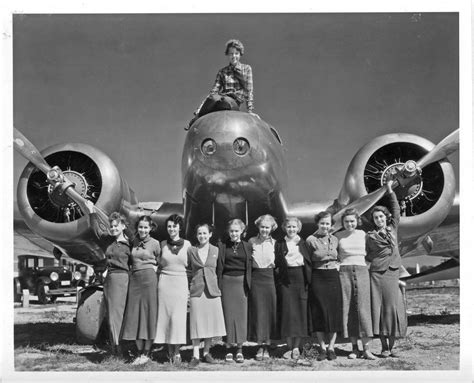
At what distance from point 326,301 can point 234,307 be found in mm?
1155

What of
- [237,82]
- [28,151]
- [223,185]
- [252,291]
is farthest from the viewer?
[28,151]

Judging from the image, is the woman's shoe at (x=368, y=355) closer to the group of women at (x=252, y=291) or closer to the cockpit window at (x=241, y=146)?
the group of women at (x=252, y=291)

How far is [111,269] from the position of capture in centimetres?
692

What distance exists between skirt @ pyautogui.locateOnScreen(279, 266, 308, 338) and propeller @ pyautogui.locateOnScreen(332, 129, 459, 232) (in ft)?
5.05

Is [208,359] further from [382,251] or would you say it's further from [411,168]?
[411,168]

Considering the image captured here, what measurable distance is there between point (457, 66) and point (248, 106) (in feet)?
10.8

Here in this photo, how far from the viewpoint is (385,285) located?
687 cm

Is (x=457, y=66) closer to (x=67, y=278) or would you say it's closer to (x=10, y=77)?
(x=10, y=77)

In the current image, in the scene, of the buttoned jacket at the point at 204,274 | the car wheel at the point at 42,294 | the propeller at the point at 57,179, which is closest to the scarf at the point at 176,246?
the buttoned jacket at the point at 204,274

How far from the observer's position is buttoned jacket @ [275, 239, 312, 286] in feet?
22.0

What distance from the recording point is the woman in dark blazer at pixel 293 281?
6.64 m

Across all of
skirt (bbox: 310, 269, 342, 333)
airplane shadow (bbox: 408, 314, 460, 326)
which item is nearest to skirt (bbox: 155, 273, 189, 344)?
skirt (bbox: 310, 269, 342, 333)

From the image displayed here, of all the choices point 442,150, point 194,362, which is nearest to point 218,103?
point 442,150

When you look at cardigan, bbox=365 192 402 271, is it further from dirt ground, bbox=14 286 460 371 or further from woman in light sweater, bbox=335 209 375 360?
dirt ground, bbox=14 286 460 371
